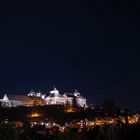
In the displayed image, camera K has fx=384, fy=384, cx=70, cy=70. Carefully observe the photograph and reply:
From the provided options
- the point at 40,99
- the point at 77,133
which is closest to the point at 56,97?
the point at 40,99

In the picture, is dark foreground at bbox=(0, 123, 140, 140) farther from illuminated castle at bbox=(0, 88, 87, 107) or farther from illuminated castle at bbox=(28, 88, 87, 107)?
illuminated castle at bbox=(28, 88, 87, 107)

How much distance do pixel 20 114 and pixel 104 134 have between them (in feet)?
287

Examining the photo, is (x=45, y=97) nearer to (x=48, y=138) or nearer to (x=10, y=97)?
(x=10, y=97)

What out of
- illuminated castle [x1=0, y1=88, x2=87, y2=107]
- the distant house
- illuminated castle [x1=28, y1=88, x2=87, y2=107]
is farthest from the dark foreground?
illuminated castle [x1=28, y1=88, x2=87, y2=107]

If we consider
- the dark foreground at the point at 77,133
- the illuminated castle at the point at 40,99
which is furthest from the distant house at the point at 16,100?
the dark foreground at the point at 77,133

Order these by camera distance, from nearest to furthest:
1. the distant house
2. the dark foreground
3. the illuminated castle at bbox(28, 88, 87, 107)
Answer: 1. the dark foreground
2. the distant house
3. the illuminated castle at bbox(28, 88, 87, 107)

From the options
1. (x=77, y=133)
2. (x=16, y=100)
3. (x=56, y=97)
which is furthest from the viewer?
(x=56, y=97)

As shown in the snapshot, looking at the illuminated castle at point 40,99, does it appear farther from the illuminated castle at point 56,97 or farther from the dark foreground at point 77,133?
the dark foreground at point 77,133

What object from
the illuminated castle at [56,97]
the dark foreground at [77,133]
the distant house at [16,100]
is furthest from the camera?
the illuminated castle at [56,97]

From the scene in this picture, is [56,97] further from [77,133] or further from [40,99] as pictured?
[77,133]

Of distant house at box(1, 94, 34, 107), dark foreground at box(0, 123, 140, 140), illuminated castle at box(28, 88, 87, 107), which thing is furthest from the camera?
illuminated castle at box(28, 88, 87, 107)

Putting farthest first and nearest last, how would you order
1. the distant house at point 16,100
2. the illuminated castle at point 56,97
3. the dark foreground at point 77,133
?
the illuminated castle at point 56,97 → the distant house at point 16,100 → the dark foreground at point 77,133

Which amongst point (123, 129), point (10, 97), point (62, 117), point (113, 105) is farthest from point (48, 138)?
point (10, 97)

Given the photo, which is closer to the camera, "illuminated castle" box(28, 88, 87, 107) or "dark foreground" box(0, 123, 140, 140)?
"dark foreground" box(0, 123, 140, 140)
